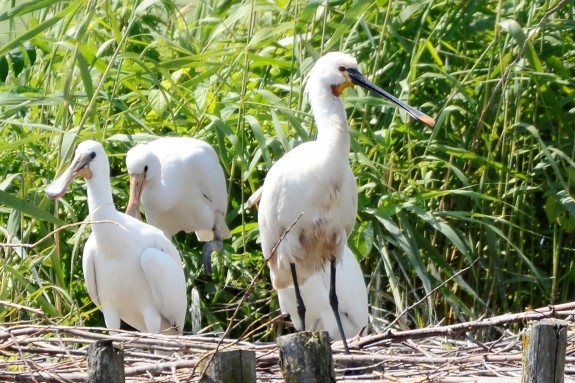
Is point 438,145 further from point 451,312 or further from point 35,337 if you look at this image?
point 35,337

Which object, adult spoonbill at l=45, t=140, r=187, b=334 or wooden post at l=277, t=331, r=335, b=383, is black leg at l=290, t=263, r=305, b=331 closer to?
adult spoonbill at l=45, t=140, r=187, b=334

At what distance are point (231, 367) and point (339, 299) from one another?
279 cm

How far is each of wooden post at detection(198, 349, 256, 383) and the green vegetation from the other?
280 centimetres

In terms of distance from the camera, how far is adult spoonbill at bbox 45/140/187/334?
18.3 feet

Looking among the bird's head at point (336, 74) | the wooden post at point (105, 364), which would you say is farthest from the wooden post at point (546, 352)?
the bird's head at point (336, 74)

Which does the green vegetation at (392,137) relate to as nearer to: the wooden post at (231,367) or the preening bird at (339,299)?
the preening bird at (339,299)

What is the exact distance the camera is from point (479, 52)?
21.3ft

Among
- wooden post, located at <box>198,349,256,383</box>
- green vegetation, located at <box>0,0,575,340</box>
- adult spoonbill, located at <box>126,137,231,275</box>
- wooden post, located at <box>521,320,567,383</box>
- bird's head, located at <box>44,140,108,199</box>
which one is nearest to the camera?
wooden post, located at <box>198,349,256,383</box>

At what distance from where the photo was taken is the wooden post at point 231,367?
2.97 meters

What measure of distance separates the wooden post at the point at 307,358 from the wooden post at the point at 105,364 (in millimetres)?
388

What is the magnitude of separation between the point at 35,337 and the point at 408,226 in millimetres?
2480

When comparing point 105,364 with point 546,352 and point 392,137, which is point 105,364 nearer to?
point 546,352

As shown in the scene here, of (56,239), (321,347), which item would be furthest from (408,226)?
(321,347)

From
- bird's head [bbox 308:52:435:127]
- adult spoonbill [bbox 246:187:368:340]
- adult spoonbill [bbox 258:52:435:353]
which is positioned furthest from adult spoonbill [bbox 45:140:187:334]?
bird's head [bbox 308:52:435:127]
